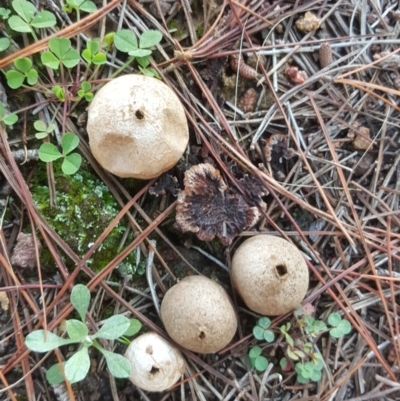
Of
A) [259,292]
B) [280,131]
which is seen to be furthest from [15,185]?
[280,131]

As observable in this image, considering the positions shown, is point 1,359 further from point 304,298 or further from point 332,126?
point 332,126

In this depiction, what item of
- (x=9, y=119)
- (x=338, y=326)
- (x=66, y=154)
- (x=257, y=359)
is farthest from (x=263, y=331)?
(x=9, y=119)

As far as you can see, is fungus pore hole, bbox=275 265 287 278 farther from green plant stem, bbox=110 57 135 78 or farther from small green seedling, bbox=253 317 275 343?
green plant stem, bbox=110 57 135 78

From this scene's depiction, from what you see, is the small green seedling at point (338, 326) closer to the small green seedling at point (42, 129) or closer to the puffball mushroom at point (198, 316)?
the puffball mushroom at point (198, 316)

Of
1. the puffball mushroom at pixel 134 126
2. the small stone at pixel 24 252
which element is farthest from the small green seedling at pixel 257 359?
the small stone at pixel 24 252

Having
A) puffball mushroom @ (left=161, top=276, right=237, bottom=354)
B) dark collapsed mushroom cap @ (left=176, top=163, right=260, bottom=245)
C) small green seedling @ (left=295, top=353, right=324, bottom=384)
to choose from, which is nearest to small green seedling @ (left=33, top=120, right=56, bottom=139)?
dark collapsed mushroom cap @ (left=176, top=163, right=260, bottom=245)

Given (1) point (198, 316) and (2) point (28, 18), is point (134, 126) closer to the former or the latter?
(2) point (28, 18)

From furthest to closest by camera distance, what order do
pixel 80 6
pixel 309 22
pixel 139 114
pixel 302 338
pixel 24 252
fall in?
pixel 309 22
pixel 302 338
pixel 80 6
pixel 24 252
pixel 139 114

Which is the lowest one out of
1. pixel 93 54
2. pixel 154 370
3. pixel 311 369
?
pixel 311 369
